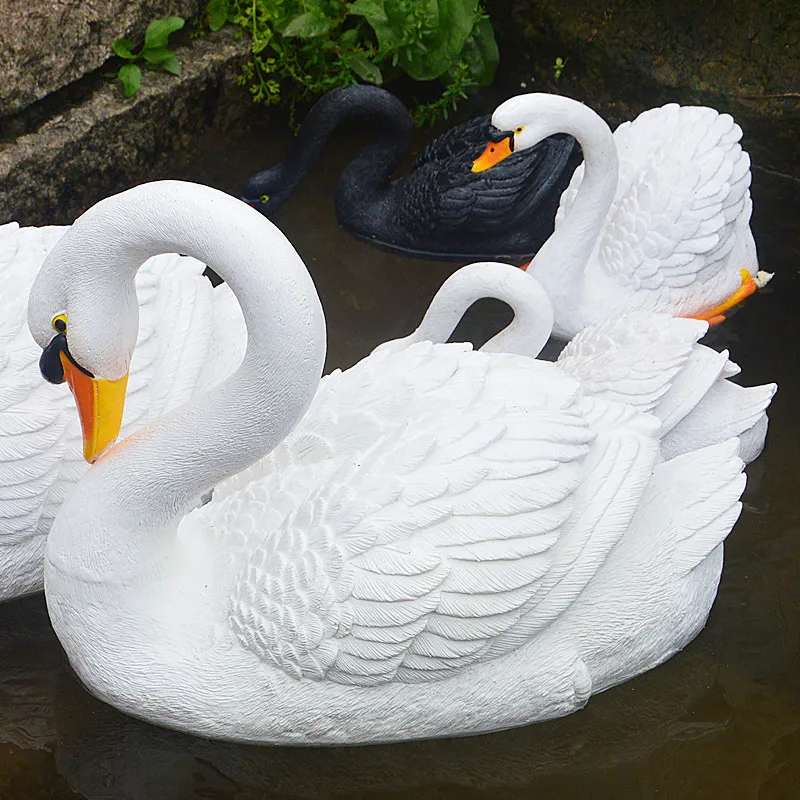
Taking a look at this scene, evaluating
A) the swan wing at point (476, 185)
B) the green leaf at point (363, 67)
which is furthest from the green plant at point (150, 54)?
the swan wing at point (476, 185)

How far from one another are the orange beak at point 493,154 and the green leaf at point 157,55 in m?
1.55

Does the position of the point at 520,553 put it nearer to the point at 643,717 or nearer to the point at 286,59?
the point at 643,717

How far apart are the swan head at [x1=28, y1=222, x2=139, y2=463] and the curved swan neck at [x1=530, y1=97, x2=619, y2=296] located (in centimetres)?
190

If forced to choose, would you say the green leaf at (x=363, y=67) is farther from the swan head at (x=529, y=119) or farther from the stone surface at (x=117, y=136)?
the swan head at (x=529, y=119)

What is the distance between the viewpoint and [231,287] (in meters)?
2.28

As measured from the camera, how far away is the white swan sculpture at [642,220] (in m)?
4.01

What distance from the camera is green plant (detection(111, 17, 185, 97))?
189 inches

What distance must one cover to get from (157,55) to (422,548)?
3.09 metres

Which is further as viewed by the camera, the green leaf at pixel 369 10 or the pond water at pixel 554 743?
the green leaf at pixel 369 10

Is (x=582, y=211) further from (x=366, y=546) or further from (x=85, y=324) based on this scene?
(x=85, y=324)

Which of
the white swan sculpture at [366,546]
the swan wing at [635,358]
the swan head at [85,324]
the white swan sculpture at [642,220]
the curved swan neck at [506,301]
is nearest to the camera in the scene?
the swan head at [85,324]

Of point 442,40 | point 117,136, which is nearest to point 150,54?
point 117,136

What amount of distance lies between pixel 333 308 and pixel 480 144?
0.86m

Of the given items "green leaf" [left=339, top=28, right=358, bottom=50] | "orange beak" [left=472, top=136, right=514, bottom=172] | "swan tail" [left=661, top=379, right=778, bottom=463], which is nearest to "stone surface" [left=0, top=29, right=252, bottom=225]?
"green leaf" [left=339, top=28, right=358, bottom=50]
